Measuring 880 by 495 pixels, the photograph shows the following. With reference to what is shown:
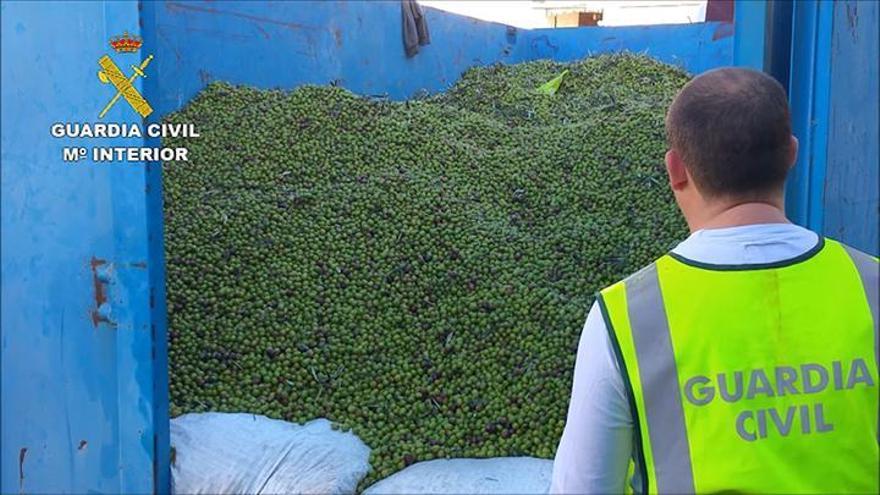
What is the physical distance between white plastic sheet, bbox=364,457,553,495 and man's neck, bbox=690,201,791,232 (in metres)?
1.21

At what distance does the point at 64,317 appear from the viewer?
1951 millimetres

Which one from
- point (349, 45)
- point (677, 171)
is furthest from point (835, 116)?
point (349, 45)

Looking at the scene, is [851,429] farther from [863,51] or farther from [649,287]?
[863,51]

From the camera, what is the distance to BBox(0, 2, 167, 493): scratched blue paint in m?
1.89

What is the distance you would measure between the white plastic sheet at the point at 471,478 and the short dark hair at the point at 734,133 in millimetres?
1252

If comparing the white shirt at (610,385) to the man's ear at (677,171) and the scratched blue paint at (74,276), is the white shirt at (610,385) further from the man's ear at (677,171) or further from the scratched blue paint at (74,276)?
the scratched blue paint at (74,276)

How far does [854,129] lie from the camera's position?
1.99 metres

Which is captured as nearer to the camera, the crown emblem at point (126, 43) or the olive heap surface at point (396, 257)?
the crown emblem at point (126, 43)

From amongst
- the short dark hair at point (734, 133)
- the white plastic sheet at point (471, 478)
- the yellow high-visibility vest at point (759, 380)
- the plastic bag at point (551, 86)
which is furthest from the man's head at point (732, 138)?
the plastic bag at point (551, 86)

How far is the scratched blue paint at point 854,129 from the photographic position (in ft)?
6.36

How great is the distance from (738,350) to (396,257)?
2.16 m

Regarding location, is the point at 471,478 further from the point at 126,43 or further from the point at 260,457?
the point at 126,43

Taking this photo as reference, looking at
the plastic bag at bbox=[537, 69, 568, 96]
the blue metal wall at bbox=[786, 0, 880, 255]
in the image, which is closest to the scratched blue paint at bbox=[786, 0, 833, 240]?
the blue metal wall at bbox=[786, 0, 880, 255]

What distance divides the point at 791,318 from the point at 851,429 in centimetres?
17
